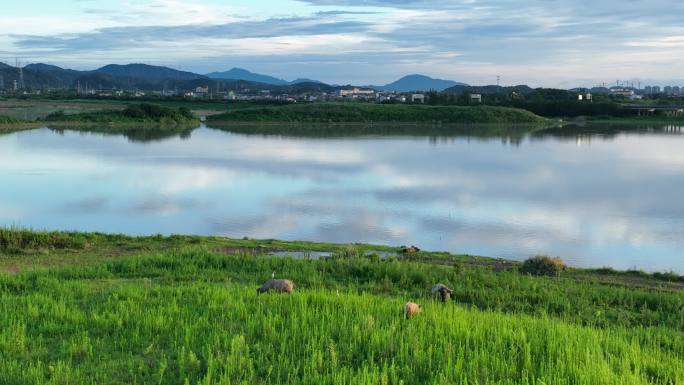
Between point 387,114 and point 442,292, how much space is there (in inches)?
2763

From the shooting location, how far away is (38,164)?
1126 inches

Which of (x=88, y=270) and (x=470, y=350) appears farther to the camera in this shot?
(x=88, y=270)

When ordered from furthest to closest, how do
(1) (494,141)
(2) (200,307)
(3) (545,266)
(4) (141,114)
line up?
(4) (141,114)
(1) (494,141)
(3) (545,266)
(2) (200,307)

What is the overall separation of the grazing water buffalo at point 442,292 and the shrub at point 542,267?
3.37 meters

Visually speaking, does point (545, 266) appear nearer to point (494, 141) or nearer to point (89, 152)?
point (89, 152)

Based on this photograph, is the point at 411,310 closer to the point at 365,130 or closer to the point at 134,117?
the point at 365,130

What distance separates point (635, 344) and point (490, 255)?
8.59 m

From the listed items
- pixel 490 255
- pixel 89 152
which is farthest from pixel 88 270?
pixel 89 152

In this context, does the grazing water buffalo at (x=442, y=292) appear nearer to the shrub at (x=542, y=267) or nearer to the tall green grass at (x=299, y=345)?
A: the tall green grass at (x=299, y=345)

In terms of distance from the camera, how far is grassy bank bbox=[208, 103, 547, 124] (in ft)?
239

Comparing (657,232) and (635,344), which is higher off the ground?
(635,344)

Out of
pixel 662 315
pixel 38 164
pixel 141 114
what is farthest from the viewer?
pixel 141 114

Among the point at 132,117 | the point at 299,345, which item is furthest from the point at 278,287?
the point at 132,117

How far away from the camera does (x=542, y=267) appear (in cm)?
1087
